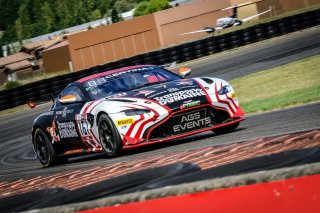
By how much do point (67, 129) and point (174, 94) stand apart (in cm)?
203

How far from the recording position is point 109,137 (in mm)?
9000

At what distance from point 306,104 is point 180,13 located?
51053 mm

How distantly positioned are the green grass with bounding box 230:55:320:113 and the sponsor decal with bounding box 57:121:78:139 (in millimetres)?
3869

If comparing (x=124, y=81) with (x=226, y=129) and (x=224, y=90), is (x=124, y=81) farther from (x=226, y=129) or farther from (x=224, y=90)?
(x=226, y=129)

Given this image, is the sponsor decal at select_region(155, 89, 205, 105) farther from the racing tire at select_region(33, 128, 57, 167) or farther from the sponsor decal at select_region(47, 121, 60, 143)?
the racing tire at select_region(33, 128, 57, 167)

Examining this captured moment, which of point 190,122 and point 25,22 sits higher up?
point 25,22

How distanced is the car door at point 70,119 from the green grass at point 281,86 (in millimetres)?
3781

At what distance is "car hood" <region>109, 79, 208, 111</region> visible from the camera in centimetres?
872

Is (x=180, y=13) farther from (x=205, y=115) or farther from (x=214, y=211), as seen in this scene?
(x=214, y=211)

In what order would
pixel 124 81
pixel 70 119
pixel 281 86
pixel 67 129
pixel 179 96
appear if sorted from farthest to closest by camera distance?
1. pixel 281 86
2. pixel 67 129
3. pixel 70 119
4. pixel 124 81
5. pixel 179 96

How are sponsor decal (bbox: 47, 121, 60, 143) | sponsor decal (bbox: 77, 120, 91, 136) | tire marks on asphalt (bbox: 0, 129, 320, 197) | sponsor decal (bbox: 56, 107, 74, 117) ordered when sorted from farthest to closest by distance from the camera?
1. sponsor decal (bbox: 47, 121, 60, 143)
2. sponsor decal (bbox: 56, 107, 74, 117)
3. sponsor decal (bbox: 77, 120, 91, 136)
4. tire marks on asphalt (bbox: 0, 129, 320, 197)

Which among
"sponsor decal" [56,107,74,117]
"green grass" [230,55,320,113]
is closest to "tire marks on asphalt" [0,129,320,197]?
"sponsor decal" [56,107,74,117]

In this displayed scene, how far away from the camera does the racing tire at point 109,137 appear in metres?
8.77

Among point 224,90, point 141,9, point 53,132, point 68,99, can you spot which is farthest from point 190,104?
point 141,9
